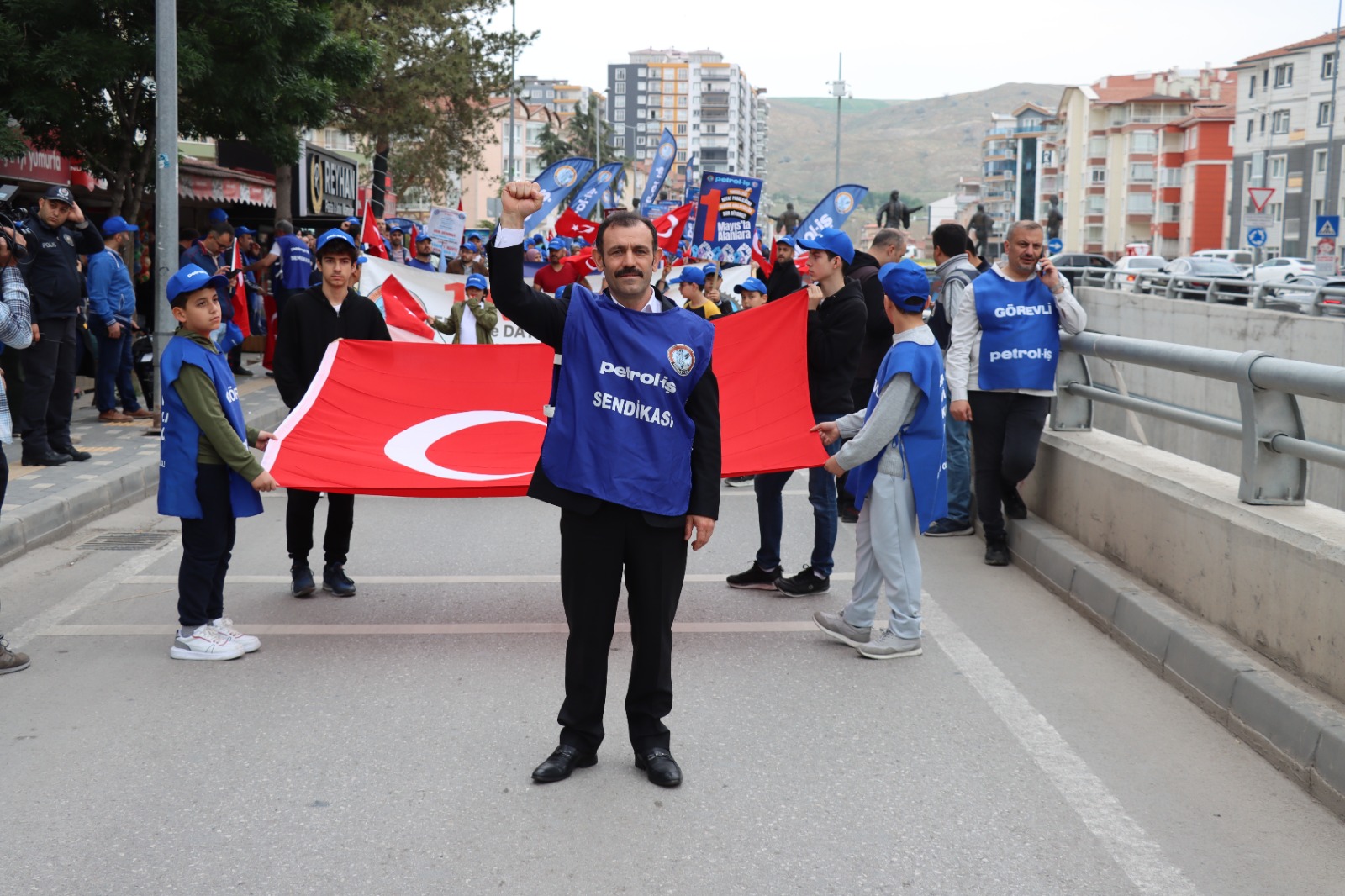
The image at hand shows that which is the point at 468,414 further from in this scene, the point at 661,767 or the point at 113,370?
the point at 113,370

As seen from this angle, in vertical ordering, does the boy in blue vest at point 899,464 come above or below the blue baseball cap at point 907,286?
below

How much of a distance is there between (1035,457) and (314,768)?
5.09 m

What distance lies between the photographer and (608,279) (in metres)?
4.58

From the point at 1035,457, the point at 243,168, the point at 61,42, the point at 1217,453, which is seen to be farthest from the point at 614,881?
the point at 243,168

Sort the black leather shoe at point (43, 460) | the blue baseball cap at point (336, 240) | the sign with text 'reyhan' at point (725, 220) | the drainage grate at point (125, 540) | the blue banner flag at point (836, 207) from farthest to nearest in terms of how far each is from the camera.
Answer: the sign with text 'reyhan' at point (725, 220), the blue banner flag at point (836, 207), the black leather shoe at point (43, 460), the drainage grate at point (125, 540), the blue baseball cap at point (336, 240)

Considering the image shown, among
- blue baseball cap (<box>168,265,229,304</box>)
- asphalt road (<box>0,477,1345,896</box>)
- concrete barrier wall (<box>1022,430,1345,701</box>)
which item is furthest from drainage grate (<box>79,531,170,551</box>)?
concrete barrier wall (<box>1022,430,1345,701</box>)

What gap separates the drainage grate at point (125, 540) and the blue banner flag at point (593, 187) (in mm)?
15587

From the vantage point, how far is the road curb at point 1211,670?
4.64 meters

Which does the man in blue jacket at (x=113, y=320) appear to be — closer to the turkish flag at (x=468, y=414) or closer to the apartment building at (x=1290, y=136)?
the turkish flag at (x=468, y=414)

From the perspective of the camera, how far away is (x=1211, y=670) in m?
5.53

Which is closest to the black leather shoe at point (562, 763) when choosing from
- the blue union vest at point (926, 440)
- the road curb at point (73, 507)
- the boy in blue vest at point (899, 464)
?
the boy in blue vest at point (899, 464)

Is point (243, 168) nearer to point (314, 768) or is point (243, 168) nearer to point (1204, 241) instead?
point (314, 768)

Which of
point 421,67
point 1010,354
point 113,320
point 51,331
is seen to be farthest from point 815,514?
point 421,67

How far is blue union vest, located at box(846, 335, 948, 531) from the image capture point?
6.32 meters
